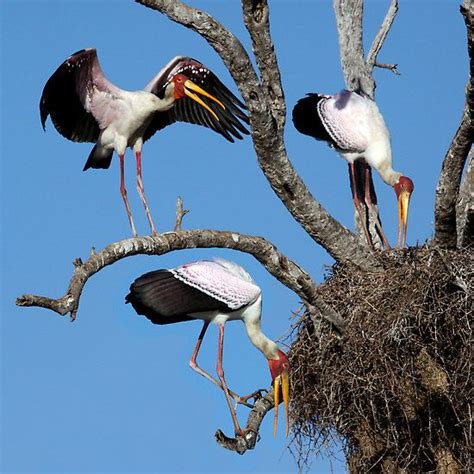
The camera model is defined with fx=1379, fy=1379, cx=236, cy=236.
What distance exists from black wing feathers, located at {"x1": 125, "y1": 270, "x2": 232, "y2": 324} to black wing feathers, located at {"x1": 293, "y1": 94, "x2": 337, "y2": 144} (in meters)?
2.21

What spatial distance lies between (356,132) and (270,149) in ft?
8.62

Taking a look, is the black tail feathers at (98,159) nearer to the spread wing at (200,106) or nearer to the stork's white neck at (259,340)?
the spread wing at (200,106)

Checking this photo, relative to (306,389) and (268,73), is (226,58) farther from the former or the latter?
(306,389)

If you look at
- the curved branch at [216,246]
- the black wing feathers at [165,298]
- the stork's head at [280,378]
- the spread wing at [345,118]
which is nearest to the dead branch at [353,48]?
the spread wing at [345,118]

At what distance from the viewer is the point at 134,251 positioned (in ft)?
26.1

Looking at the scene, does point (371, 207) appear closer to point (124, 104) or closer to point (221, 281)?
point (221, 281)

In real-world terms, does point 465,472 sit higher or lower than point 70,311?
lower

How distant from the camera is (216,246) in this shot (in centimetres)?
829

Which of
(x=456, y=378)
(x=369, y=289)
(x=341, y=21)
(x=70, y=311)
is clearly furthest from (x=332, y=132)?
(x=70, y=311)

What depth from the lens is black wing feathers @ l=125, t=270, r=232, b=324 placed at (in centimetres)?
912

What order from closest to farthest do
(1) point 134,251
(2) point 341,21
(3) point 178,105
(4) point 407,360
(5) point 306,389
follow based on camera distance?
(1) point 134,251
(4) point 407,360
(5) point 306,389
(3) point 178,105
(2) point 341,21

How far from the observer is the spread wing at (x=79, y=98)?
9.88 m

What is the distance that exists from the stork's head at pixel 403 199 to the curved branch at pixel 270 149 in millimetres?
1543

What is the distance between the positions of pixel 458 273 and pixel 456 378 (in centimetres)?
66
